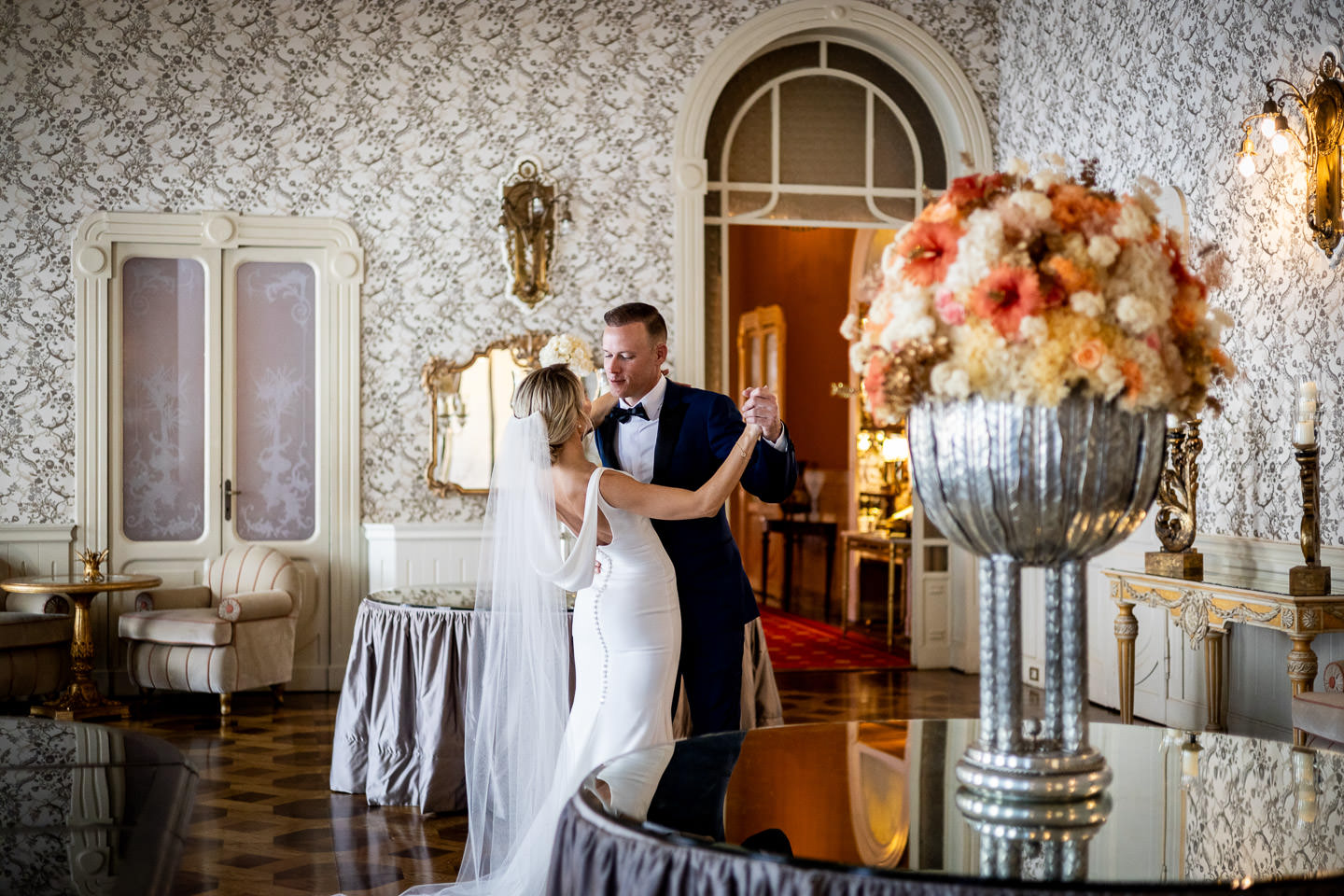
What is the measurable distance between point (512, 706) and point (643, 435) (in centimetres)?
85

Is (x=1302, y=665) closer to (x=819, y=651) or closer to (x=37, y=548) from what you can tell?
(x=819, y=651)

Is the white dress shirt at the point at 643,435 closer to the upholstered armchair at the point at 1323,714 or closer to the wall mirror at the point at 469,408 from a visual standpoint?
the upholstered armchair at the point at 1323,714

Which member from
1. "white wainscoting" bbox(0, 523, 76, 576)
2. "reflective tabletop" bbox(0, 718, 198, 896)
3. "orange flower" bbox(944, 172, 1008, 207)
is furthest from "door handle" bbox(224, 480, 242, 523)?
"orange flower" bbox(944, 172, 1008, 207)

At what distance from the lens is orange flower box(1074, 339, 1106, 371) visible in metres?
1.49

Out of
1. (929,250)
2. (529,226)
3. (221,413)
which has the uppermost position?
(529,226)

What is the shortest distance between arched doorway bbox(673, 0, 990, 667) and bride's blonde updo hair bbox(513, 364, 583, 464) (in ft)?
14.6

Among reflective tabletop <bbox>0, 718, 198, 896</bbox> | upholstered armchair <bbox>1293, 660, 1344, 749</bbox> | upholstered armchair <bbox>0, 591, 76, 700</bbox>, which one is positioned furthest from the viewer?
upholstered armchair <bbox>0, 591, 76, 700</bbox>

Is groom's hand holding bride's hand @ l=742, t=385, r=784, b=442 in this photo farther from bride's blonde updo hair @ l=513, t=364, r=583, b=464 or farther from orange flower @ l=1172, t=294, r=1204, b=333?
orange flower @ l=1172, t=294, r=1204, b=333

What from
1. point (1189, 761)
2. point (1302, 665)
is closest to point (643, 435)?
point (1189, 761)

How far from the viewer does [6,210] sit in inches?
278

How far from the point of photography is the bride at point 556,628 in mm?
3000

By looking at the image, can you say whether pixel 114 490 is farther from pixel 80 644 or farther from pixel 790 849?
pixel 790 849

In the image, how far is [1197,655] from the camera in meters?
5.79

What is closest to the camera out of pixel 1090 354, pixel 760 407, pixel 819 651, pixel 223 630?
pixel 1090 354
